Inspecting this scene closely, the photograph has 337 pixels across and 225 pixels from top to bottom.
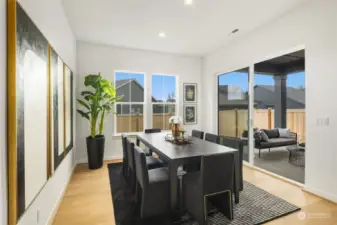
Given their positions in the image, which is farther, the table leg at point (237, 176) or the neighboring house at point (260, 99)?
the neighboring house at point (260, 99)

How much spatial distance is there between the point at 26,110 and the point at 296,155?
18.1 feet

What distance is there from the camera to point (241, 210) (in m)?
2.25

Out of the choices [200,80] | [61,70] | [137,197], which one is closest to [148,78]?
[200,80]

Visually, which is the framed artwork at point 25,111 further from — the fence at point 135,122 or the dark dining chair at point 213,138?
the fence at point 135,122

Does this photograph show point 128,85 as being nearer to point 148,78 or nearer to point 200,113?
point 148,78

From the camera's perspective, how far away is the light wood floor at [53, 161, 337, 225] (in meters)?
2.10

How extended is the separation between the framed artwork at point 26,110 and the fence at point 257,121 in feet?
12.9

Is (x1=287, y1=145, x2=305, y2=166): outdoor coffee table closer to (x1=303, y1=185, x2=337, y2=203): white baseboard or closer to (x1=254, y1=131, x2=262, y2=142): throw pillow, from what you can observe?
(x1=254, y1=131, x2=262, y2=142): throw pillow

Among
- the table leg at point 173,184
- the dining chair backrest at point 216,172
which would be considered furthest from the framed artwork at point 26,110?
the dining chair backrest at point 216,172

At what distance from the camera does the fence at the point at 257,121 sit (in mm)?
4445

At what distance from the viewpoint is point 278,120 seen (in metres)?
5.36

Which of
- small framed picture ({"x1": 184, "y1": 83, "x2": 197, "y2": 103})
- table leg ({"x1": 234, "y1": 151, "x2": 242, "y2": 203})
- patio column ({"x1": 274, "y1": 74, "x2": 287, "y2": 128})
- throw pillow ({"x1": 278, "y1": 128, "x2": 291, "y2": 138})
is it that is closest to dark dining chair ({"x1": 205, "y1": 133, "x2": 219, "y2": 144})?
table leg ({"x1": 234, "y1": 151, "x2": 242, "y2": 203})

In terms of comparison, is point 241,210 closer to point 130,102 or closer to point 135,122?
point 135,122

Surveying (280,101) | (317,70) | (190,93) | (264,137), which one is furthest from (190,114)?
(317,70)
